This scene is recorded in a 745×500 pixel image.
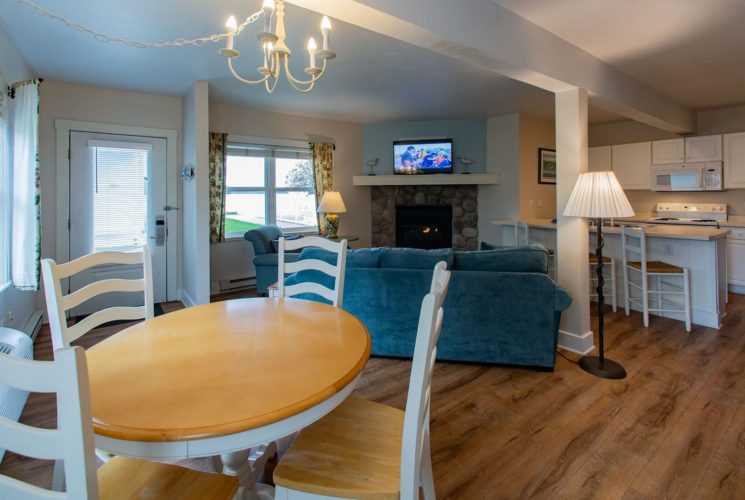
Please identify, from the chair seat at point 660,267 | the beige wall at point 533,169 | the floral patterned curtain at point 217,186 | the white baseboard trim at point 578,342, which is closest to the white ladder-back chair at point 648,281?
the chair seat at point 660,267

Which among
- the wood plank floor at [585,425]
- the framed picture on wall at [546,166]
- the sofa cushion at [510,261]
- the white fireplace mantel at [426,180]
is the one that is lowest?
the wood plank floor at [585,425]

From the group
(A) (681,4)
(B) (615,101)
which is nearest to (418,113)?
(B) (615,101)

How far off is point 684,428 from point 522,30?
2597 millimetres

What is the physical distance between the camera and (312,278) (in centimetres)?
304

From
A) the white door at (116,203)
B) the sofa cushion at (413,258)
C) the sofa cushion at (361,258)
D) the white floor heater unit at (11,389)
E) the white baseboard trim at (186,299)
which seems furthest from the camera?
the white baseboard trim at (186,299)

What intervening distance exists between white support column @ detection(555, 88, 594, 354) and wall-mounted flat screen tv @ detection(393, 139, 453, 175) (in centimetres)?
297

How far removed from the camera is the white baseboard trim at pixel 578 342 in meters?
3.13

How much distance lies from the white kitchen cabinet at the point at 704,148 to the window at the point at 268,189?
5371mm

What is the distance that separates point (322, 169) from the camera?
19.7 feet

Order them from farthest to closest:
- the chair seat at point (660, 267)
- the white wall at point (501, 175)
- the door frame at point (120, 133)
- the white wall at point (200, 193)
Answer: the white wall at point (501, 175) → the door frame at point (120, 133) → the white wall at point (200, 193) → the chair seat at point (660, 267)

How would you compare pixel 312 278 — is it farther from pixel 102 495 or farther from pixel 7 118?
pixel 7 118

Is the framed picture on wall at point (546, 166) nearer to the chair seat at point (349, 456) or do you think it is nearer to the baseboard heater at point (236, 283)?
the baseboard heater at point (236, 283)

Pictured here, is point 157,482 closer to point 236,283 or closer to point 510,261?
point 510,261

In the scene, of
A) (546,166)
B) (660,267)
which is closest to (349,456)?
(660,267)
